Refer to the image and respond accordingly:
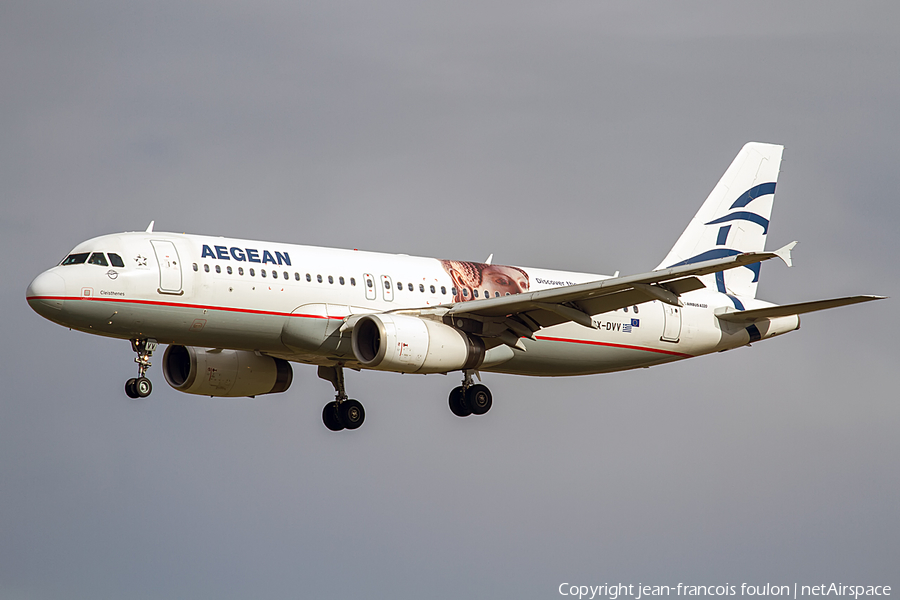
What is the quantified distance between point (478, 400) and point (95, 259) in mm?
12976

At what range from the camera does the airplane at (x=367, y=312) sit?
37.9m

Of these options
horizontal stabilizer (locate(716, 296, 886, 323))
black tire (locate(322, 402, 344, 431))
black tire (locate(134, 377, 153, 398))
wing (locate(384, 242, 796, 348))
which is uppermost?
horizontal stabilizer (locate(716, 296, 886, 323))

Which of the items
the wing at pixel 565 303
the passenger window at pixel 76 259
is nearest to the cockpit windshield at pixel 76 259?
the passenger window at pixel 76 259

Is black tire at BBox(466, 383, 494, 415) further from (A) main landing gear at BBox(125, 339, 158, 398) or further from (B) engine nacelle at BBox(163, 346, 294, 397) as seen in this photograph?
(A) main landing gear at BBox(125, 339, 158, 398)

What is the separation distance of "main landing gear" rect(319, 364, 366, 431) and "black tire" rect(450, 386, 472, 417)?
338 cm

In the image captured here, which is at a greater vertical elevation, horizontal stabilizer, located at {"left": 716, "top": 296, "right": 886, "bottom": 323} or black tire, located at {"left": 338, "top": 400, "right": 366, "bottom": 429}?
horizontal stabilizer, located at {"left": 716, "top": 296, "right": 886, "bottom": 323}

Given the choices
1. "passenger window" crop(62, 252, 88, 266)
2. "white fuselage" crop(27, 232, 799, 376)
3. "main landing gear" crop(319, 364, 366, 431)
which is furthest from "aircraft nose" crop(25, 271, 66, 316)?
"main landing gear" crop(319, 364, 366, 431)

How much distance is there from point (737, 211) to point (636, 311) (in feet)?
25.3

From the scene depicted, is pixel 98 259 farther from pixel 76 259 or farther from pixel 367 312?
pixel 367 312

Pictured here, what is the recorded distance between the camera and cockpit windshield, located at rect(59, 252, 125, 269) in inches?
1492

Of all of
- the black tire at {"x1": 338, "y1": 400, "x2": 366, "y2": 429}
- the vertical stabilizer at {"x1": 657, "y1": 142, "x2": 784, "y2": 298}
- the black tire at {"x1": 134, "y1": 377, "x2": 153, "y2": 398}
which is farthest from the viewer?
the vertical stabilizer at {"x1": 657, "y1": 142, "x2": 784, "y2": 298}

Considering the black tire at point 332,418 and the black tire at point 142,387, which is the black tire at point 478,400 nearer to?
the black tire at point 332,418

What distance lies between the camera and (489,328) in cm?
4250

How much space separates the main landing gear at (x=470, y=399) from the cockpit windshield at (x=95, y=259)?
11922 millimetres
